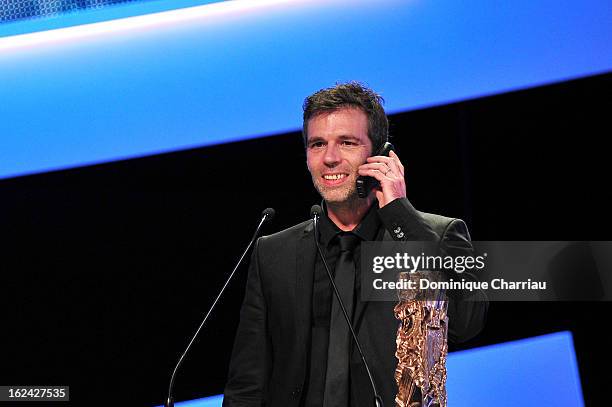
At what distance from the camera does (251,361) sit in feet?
7.78

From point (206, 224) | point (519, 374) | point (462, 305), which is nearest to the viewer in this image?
point (462, 305)

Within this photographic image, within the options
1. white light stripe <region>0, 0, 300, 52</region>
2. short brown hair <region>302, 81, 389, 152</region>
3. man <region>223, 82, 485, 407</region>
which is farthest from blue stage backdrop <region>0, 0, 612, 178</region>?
man <region>223, 82, 485, 407</region>

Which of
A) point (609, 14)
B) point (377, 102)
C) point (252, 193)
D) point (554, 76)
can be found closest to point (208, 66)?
point (252, 193)

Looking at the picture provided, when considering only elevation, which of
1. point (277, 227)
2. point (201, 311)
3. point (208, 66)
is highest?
point (208, 66)

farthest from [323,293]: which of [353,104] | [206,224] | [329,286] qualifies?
[206,224]

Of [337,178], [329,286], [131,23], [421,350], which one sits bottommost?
[421,350]

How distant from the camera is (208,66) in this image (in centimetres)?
361

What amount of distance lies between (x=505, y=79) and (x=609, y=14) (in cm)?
51

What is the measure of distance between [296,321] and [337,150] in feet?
1.68

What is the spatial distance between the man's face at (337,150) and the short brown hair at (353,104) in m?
0.02

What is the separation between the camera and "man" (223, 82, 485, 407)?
222 centimetres

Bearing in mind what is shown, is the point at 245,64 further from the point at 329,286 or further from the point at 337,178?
the point at 329,286

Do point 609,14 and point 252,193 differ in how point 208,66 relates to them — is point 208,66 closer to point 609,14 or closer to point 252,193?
point 252,193

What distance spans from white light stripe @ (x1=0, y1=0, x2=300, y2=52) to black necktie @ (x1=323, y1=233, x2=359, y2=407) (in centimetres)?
163
